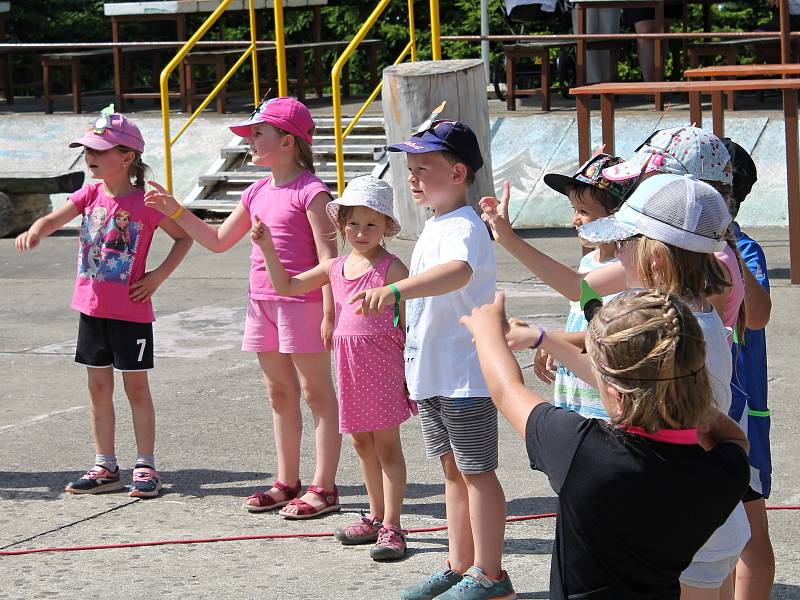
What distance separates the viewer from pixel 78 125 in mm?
14852

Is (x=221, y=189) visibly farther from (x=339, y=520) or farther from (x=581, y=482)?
(x=581, y=482)

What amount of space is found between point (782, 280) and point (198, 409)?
4.40 m

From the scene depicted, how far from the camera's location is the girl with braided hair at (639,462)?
2.49 metres

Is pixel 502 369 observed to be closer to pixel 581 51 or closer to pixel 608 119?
pixel 608 119

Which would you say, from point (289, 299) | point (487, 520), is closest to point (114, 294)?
point (289, 299)

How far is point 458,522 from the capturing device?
4070mm

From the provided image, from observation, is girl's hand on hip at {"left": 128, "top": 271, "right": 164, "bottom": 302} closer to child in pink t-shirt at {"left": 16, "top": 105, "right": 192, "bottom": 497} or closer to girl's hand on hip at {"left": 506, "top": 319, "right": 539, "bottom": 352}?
child in pink t-shirt at {"left": 16, "top": 105, "right": 192, "bottom": 497}

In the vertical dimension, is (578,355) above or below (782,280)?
above

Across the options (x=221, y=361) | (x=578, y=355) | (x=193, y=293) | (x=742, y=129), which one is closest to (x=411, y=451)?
(x=221, y=361)

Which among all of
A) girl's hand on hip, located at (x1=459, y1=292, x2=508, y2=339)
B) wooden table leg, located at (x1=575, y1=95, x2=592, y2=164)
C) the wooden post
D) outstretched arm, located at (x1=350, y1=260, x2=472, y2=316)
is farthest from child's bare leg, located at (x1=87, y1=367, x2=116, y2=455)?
the wooden post

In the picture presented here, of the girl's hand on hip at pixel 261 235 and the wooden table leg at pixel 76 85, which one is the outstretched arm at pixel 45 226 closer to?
the girl's hand on hip at pixel 261 235

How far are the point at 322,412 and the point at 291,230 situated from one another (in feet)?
2.22

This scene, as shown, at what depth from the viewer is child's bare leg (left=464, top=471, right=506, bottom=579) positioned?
3920 mm

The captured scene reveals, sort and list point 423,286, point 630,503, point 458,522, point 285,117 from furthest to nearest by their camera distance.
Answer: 1. point 285,117
2. point 458,522
3. point 423,286
4. point 630,503
